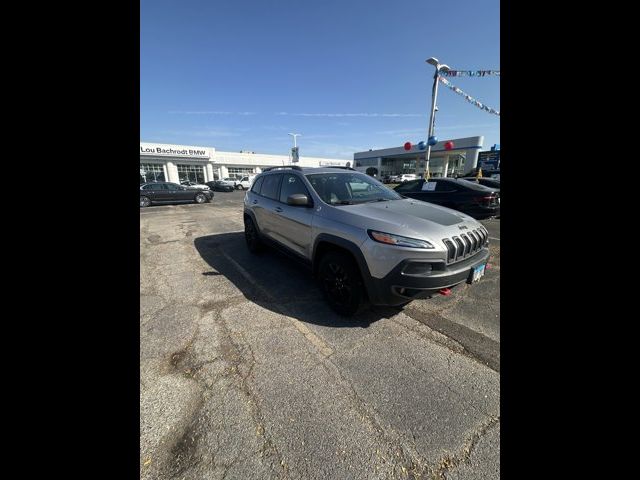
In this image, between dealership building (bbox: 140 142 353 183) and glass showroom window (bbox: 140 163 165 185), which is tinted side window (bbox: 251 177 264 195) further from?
glass showroom window (bbox: 140 163 165 185)

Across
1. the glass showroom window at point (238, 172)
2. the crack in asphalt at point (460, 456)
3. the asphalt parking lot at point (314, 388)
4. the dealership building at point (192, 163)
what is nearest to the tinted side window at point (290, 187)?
the asphalt parking lot at point (314, 388)

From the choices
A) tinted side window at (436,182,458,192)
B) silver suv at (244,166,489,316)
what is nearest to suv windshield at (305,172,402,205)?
silver suv at (244,166,489,316)

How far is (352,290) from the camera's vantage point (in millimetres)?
2990

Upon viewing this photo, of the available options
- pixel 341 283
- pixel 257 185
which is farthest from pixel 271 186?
pixel 341 283

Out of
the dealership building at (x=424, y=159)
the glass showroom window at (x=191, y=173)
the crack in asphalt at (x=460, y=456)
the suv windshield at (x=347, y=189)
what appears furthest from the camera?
the glass showroom window at (x=191, y=173)

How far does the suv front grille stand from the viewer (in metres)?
2.66

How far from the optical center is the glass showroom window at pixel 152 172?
33.2 meters

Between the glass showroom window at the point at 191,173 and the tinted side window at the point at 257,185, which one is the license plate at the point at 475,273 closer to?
the tinted side window at the point at 257,185

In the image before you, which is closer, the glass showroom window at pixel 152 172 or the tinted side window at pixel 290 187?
the tinted side window at pixel 290 187

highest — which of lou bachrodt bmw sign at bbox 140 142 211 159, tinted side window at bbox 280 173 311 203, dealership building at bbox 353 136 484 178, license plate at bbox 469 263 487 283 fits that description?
dealership building at bbox 353 136 484 178

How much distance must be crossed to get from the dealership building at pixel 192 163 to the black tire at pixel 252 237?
1208 inches

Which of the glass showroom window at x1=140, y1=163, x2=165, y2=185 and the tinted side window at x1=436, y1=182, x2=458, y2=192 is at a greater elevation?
the glass showroom window at x1=140, y1=163, x2=165, y2=185
